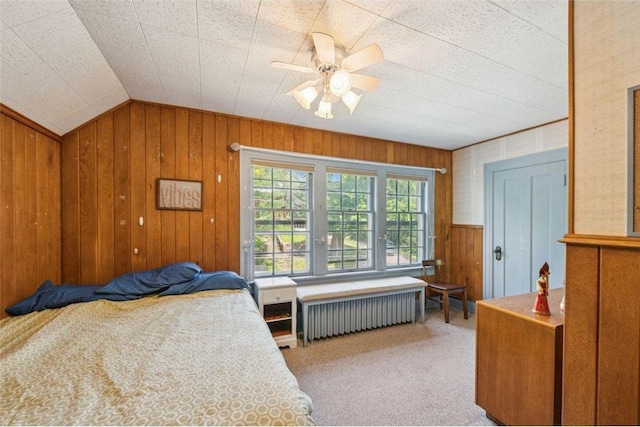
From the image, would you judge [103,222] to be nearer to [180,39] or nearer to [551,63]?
[180,39]

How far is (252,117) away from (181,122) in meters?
0.75

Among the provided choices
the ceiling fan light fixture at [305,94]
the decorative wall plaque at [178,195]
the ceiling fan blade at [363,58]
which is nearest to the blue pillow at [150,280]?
the decorative wall plaque at [178,195]

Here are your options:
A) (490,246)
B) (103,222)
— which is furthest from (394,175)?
(103,222)

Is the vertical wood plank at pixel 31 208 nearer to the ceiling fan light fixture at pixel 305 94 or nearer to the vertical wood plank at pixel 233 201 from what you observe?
the vertical wood plank at pixel 233 201

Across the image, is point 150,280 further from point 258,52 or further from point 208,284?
point 258,52

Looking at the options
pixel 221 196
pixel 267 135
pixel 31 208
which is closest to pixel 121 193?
pixel 31 208

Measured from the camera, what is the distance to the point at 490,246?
3814 millimetres

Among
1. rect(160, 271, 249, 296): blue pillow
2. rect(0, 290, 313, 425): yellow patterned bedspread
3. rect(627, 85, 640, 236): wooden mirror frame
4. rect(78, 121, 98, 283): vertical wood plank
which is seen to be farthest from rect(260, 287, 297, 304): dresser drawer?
rect(627, 85, 640, 236): wooden mirror frame

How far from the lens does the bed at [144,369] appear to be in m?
0.96

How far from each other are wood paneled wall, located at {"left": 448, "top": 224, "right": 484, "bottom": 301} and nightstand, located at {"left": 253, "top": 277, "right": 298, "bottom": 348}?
112 inches

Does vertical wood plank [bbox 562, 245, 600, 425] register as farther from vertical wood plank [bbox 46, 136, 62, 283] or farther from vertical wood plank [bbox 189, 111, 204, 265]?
vertical wood plank [bbox 46, 136, 62, 283]

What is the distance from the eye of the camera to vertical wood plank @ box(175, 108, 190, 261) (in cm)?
283

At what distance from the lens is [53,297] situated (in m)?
2.04

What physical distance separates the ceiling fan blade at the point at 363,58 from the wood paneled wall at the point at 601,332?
4.28 feet
